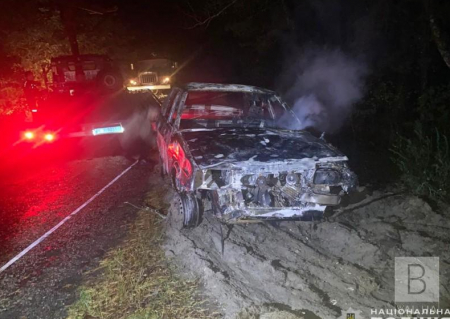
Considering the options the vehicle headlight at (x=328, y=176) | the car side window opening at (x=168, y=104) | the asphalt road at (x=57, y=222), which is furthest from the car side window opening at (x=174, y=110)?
the vehicle headlight at (x=328, y=176)

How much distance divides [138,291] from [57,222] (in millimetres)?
2342

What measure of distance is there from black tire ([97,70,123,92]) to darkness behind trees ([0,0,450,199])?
144 inches

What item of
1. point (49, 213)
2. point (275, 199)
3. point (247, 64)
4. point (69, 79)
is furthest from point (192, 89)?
point (247, 64)

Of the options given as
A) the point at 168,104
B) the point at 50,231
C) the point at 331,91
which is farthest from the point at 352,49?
the point at 50,231

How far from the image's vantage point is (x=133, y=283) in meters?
3.64

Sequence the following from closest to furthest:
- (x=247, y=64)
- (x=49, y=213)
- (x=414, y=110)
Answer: (x=49, y=213) → (x=414, y=110) → (x=247, y=64)

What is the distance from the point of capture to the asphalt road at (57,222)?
363cm

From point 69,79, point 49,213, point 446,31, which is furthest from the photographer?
point 69,79

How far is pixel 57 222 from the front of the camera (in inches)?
205

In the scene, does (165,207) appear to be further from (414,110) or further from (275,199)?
(414,110)

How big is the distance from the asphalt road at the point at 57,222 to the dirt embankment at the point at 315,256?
108 cm

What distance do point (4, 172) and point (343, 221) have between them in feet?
23.2

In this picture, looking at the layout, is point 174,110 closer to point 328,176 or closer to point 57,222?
point 57,222

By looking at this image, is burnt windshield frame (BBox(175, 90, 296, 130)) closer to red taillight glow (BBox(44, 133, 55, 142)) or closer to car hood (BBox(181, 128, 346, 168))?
car hood (BBox(181, 128, 346, 168))
